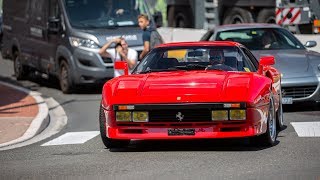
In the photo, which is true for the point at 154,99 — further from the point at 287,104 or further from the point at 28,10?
the point at 28,10

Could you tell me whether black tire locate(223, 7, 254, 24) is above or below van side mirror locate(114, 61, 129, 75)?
below

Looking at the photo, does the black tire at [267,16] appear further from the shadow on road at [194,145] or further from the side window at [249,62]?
the shadow on road at [194,145]

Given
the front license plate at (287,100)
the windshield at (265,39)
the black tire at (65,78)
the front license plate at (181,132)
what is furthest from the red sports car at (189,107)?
the black tire at (65,78)

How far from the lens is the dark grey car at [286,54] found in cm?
1579

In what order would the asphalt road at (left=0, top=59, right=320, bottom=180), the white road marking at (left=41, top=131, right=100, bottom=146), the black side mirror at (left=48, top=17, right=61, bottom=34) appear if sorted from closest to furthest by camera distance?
1. the asphalt road at (left=0, top=59, right=320, bottom=180)
2. the white road marking at (left=41, top=131, right=100, bottom=146)
3. the black side mirror at (left=48, top=17, right=61, bottom=34)

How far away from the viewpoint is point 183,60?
12.9 m

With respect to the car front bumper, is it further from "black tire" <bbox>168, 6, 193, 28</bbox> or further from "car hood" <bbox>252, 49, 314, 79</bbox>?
"black tire" <bbox>168, 6, 193, 28</bbox>

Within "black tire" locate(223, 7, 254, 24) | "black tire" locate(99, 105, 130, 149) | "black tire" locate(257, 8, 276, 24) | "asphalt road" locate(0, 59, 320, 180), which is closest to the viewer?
"asphalt road" locate(0, 59, 320, 180)

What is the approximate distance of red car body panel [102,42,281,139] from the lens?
11.2 m

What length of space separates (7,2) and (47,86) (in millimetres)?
3469

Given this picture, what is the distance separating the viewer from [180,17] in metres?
33.1

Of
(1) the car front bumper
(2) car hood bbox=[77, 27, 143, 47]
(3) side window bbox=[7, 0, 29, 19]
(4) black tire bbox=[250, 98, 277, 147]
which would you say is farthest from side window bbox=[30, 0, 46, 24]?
(4) black tire bbox=[250, 98, 277, 147]

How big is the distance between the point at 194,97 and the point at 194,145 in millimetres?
1135

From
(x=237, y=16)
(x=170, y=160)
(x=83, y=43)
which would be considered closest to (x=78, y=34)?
(x=83, y=43)
